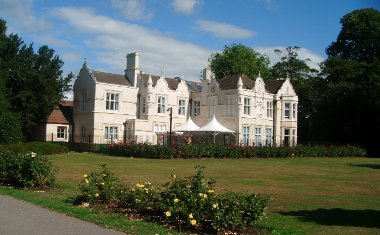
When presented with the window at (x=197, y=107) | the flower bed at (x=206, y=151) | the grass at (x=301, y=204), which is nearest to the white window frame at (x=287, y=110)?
the flower bed at (x=206, y=151)

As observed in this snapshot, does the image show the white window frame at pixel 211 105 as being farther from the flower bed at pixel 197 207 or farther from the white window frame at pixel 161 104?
the flower bed at pixel 197 207

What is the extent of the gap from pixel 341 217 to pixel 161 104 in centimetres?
4251

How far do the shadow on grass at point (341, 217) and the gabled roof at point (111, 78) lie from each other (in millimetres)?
40409

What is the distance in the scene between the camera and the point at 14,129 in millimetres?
41875

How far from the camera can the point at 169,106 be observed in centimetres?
5381

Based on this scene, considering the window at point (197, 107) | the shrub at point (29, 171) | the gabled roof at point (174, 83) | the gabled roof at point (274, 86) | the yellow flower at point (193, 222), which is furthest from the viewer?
the gabled roof at point (274, 86)

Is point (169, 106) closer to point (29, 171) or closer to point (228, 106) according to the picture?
point (228, 106)

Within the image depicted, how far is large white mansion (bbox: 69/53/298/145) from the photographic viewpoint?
164ft

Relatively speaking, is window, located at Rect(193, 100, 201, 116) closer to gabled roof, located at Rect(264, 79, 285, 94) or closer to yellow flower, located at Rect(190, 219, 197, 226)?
gabled roof, located at Rect(264, 79, 285, 94)

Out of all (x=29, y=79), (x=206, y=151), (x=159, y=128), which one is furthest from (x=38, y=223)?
(x=159, y=128)

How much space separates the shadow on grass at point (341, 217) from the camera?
414 inches

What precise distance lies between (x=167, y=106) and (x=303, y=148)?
16.2m

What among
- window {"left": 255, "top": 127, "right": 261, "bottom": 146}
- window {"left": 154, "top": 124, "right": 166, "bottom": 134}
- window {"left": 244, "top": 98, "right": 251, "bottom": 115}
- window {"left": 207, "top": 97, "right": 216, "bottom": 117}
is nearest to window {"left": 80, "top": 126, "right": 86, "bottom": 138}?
window {"left": 154, "top": 124, "right": 166, "bottom": 134}

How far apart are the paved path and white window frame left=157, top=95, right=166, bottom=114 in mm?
40971
